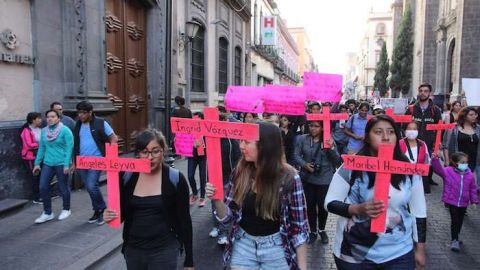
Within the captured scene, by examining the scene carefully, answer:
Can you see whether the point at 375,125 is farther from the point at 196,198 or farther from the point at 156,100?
the point at 156,100

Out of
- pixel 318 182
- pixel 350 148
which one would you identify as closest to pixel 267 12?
pixel 350 148

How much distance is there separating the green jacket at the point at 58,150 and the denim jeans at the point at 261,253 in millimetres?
4284

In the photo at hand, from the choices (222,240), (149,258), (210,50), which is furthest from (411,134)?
(210,50)

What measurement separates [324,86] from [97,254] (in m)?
4.66

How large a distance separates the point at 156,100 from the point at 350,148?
237 inches

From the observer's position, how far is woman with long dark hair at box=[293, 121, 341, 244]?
5.63m

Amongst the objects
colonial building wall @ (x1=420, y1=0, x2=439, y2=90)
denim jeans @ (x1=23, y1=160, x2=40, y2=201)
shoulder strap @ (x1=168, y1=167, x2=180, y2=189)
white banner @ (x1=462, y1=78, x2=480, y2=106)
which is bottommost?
denim jeans @ (x1=23, y1=160, x2=40, y2=201)

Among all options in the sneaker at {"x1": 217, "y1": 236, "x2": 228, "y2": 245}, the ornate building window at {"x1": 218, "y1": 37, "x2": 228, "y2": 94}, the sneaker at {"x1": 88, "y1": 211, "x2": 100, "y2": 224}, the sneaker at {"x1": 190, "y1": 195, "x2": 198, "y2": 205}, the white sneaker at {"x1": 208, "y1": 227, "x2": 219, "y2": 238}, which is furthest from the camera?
the ornate building window at {"x1": 218, "y1": 37, "x2": 228, "y2": 94}

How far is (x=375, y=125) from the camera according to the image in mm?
2938

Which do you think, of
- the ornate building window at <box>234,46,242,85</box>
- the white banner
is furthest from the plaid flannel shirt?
the ornate building window at <box>234,46,242,85</box>

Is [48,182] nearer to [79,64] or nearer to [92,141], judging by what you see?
[92,141]

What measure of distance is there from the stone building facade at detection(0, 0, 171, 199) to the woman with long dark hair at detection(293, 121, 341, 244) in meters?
3.51

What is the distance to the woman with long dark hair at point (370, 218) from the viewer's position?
8.89 ft

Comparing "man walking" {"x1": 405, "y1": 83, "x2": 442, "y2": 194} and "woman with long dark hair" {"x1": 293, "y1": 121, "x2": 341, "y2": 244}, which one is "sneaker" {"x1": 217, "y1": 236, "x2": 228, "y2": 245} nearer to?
"woman with long dark hair" {"x1": 293, "y1": 121, "x2": 341, "y2": 244}
